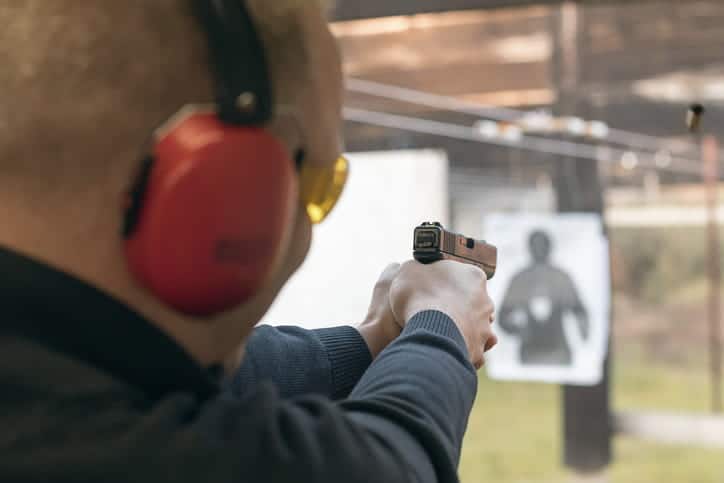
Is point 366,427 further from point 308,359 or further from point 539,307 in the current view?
point 539,307

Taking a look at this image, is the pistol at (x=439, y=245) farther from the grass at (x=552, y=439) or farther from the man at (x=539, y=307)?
the man at (x=539, y=307)

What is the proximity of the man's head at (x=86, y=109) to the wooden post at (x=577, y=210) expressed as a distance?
7.21 feet

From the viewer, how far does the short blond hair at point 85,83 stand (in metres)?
0.46

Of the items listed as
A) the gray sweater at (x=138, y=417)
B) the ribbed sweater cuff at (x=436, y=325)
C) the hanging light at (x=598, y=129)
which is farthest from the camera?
the hanging light at (x=598, y=129)

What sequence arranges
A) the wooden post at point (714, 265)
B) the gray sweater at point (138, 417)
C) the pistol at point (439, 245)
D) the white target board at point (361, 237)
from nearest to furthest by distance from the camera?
the gray sweater at point (138, 417), the pistol at point (439, 245), the white target board at point (361, 237), the wooden post at point (714, 265)

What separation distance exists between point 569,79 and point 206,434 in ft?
7.51

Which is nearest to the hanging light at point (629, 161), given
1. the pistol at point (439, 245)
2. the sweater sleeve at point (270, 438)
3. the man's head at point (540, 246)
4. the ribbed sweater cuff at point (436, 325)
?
the man's head at point (540, 246)

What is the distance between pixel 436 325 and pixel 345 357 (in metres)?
0.21

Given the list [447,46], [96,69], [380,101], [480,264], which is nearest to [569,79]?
[447,46]

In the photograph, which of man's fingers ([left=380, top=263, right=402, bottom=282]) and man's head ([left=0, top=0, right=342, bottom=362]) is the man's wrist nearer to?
man's fingers ([left=380, top=263, right=402, bottom=282])

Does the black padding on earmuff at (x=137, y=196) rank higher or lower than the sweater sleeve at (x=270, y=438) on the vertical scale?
higher

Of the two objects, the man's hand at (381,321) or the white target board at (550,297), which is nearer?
the man's hand at (381,321)

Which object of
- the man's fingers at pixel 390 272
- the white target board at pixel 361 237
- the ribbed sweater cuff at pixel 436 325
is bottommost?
the white target board at pixel 361 237

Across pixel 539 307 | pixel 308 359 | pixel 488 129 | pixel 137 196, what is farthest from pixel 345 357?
pixel 539 307
